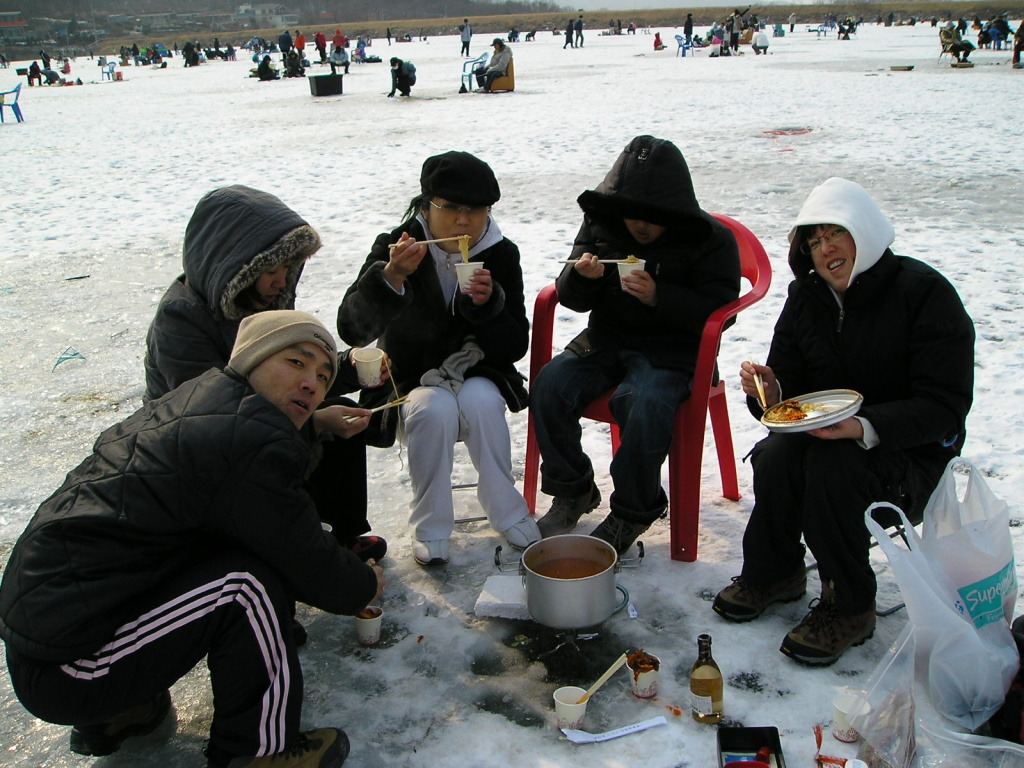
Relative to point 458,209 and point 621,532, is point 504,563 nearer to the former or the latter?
point 621,532

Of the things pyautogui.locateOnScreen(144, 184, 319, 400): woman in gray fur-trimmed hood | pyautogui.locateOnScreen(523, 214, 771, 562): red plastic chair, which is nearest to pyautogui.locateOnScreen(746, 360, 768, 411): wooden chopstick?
pyautogui.locateOnScreen(523, 214, 771, 562): red plastic chair

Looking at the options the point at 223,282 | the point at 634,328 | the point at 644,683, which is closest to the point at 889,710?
the point at 644,683

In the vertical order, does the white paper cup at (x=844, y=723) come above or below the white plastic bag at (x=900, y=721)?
below

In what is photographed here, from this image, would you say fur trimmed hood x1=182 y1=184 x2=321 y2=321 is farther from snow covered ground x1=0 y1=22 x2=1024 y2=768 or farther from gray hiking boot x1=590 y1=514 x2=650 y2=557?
gray hiking boot x1=590 y1=514 x2=650 y2=557

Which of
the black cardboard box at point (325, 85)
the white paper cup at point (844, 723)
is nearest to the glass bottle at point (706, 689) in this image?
the white paper cup at point (844, 723)

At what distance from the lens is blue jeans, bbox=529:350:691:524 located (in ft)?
9.62

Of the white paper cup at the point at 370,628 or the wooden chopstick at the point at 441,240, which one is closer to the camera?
the white paper cup at the point at 370,628

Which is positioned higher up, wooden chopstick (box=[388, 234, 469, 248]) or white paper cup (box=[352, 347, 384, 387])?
wooden chopstick (box=[388, 234, 469, 248])

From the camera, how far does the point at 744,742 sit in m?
2.14

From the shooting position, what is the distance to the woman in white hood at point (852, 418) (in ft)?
7.94

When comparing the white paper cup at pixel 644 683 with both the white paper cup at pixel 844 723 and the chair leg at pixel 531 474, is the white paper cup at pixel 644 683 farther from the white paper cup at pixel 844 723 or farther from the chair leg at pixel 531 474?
the chair leg at pixel 531 474

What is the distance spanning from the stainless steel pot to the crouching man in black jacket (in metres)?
0.70

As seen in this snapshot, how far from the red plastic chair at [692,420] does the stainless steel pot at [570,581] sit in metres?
0.45

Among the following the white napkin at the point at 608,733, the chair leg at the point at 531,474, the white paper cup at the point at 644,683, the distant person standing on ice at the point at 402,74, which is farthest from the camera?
the distant person standing on ice at the point at 402,74
